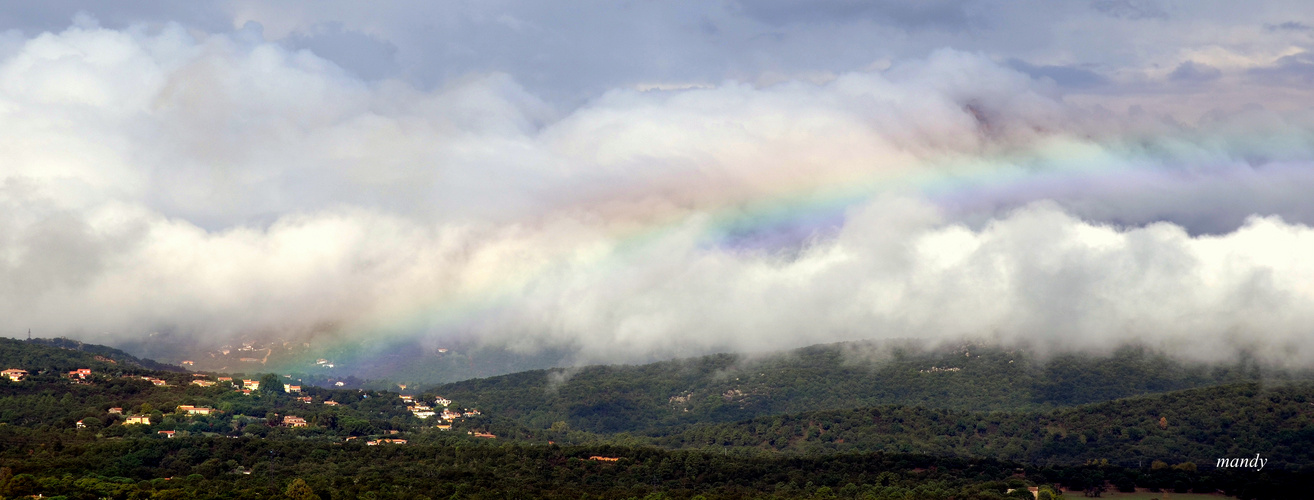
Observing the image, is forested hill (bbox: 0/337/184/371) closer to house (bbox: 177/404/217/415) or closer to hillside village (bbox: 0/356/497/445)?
hillside village (bbox: 0/356/497/445)

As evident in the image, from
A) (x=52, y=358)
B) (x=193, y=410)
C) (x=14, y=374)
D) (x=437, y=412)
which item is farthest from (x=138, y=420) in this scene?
(x=437, y=412)

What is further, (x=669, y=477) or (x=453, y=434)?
(x=453, y=434)

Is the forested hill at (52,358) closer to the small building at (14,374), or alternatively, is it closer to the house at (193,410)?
the small building at (14,374)

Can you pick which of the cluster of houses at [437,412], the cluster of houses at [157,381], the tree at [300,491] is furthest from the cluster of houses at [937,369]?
the tree at [300,491]

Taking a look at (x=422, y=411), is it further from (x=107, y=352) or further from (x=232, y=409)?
(x=107, y=352)

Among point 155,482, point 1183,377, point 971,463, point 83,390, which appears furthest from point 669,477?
point 1183,377

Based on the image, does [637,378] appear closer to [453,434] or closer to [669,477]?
[453,434]
